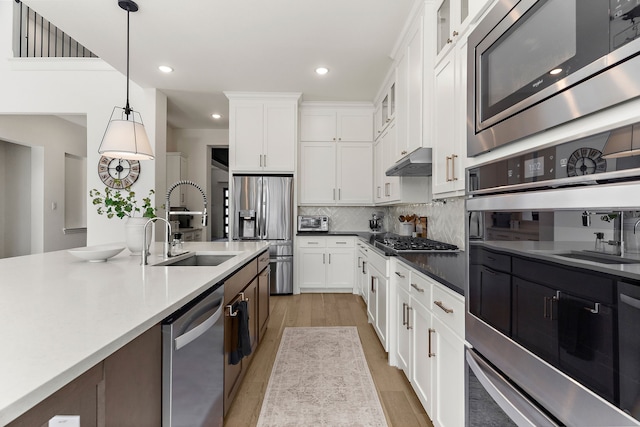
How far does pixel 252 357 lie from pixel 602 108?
2.50 m

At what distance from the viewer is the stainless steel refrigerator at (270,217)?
4266mm

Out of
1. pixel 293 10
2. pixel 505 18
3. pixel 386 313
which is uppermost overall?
pixel 293 10

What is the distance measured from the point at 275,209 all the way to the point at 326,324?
1817 mm

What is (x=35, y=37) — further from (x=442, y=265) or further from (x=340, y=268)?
(x=442, y=265)

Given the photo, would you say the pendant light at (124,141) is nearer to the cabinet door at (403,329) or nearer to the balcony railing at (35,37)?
the cabinet door at (403,329)

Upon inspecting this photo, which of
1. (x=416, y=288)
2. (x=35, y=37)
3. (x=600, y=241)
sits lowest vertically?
(x=416, y=288)

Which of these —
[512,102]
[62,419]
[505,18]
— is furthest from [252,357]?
[505,18]

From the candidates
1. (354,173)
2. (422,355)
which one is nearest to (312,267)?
(354,173)

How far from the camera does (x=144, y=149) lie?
218 centimetres

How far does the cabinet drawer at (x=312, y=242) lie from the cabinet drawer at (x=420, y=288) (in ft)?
8.44

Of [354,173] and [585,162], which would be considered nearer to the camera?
[585,162]

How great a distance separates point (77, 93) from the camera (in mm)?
4078

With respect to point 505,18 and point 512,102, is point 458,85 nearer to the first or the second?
point 505,18

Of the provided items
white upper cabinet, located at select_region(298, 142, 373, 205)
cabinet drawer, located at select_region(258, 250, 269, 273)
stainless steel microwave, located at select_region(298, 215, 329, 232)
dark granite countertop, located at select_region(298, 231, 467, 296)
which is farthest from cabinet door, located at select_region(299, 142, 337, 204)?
dark granite countertop, located at select_region(298, 231, 467, 296)
